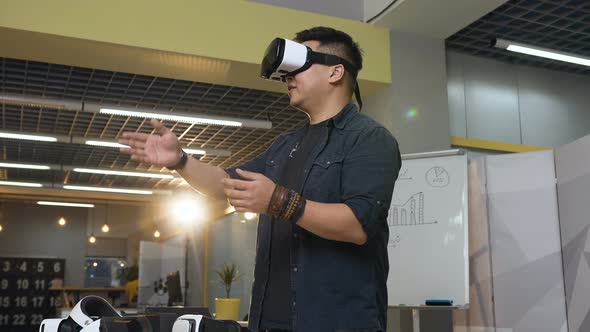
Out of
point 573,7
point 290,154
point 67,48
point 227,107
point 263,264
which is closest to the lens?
point 263,264

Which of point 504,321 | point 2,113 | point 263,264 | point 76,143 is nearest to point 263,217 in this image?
point 263,264

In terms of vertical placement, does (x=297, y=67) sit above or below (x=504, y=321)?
above

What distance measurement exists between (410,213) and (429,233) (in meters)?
0.20

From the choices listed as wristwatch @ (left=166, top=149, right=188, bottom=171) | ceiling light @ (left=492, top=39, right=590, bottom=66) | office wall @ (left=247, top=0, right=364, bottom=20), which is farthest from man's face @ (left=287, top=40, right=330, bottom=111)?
ceiling light @ (left=492, top=39, right=590, bottom=66)

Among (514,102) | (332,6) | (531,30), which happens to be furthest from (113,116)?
(531,30)

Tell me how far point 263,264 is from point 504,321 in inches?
A: 128

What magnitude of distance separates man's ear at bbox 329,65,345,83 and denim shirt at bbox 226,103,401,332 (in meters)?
0.16

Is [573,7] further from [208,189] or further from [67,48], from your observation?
[208,189]

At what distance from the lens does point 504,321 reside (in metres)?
4.29

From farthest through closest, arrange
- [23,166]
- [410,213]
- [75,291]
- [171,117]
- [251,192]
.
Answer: [75,291]
[23,166]
[171,117]
[410,213]
[251,192]

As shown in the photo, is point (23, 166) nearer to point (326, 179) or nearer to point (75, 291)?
point (75, 291)

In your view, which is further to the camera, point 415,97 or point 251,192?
point 415,97

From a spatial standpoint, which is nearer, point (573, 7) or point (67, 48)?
point (67, 48)

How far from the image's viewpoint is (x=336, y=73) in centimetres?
168
